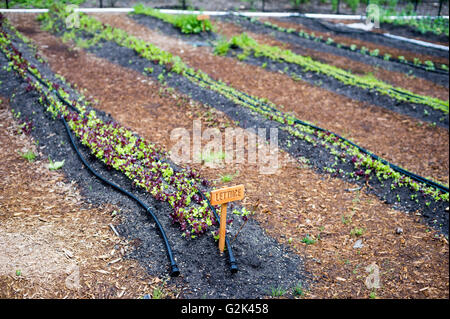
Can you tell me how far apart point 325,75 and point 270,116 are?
296 centimetres

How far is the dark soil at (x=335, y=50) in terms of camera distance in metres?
10.4

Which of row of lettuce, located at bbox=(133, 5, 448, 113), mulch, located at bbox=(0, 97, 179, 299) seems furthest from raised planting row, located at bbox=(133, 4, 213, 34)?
mulch, located at bbox=(0, 97, 179, 299)

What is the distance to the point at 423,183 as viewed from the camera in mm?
5957

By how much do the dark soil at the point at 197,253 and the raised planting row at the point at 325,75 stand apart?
17.3 feet

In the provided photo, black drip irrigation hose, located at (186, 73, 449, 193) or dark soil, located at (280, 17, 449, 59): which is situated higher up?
dark soil, located at (280, 17, 449, 59)

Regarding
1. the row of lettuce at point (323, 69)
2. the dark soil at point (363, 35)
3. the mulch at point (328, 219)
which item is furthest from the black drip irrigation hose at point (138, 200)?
the dark soil at point (363, 35)

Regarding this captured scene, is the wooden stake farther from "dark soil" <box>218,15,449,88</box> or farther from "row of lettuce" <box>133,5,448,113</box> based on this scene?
"dark soil" <box>218,15,449,88</box>

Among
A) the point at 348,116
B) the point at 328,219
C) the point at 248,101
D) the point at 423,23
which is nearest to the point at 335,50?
the point at 348,116

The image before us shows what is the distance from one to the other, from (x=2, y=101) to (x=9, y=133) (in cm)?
117

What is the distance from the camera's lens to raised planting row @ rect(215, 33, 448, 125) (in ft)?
27.8

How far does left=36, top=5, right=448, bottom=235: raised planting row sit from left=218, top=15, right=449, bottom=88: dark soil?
4.06m
